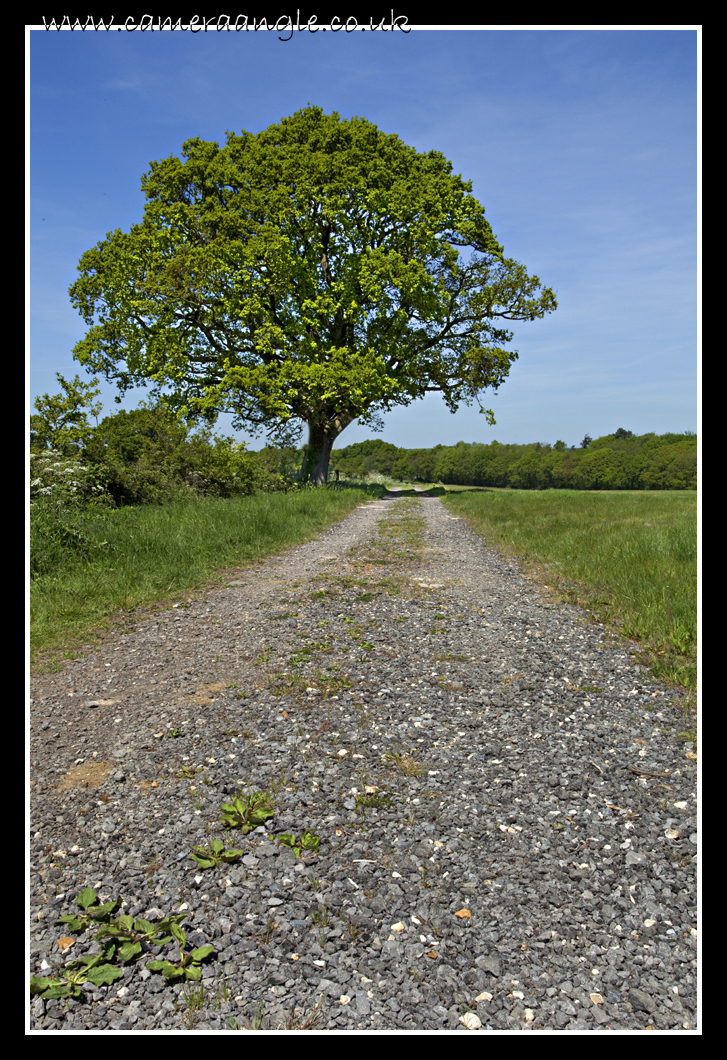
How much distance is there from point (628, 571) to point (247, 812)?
25.6 feet

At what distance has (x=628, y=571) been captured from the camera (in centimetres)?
941

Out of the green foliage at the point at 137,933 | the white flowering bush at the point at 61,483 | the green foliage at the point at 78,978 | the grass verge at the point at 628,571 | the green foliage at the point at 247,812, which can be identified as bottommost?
the green foliage at the point at 78,978

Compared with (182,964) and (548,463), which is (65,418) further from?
(548,463)

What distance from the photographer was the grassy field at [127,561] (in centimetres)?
728

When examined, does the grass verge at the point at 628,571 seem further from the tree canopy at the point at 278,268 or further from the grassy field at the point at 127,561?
the tree canopy at the point at 278,268

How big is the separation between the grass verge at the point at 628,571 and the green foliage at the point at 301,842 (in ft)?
12.3

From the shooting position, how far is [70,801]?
147 inches

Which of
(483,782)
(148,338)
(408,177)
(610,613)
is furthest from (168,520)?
(408,177)

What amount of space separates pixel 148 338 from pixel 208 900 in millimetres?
27916

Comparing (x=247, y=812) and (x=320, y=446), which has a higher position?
(x=320, y=446)

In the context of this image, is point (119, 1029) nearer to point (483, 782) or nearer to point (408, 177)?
point (483, 782)

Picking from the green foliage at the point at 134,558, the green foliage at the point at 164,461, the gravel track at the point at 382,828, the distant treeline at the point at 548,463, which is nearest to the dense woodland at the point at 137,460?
the green foliage at the point at 164,461

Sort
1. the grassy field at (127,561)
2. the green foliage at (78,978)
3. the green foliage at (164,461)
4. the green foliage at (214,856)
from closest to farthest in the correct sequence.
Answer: the green foliage at (78,978), the green foliage at (214,856), the grassy field at (127,561), the green foliage at (164,461)

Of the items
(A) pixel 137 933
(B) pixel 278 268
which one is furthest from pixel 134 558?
(B) pixel 278 268
